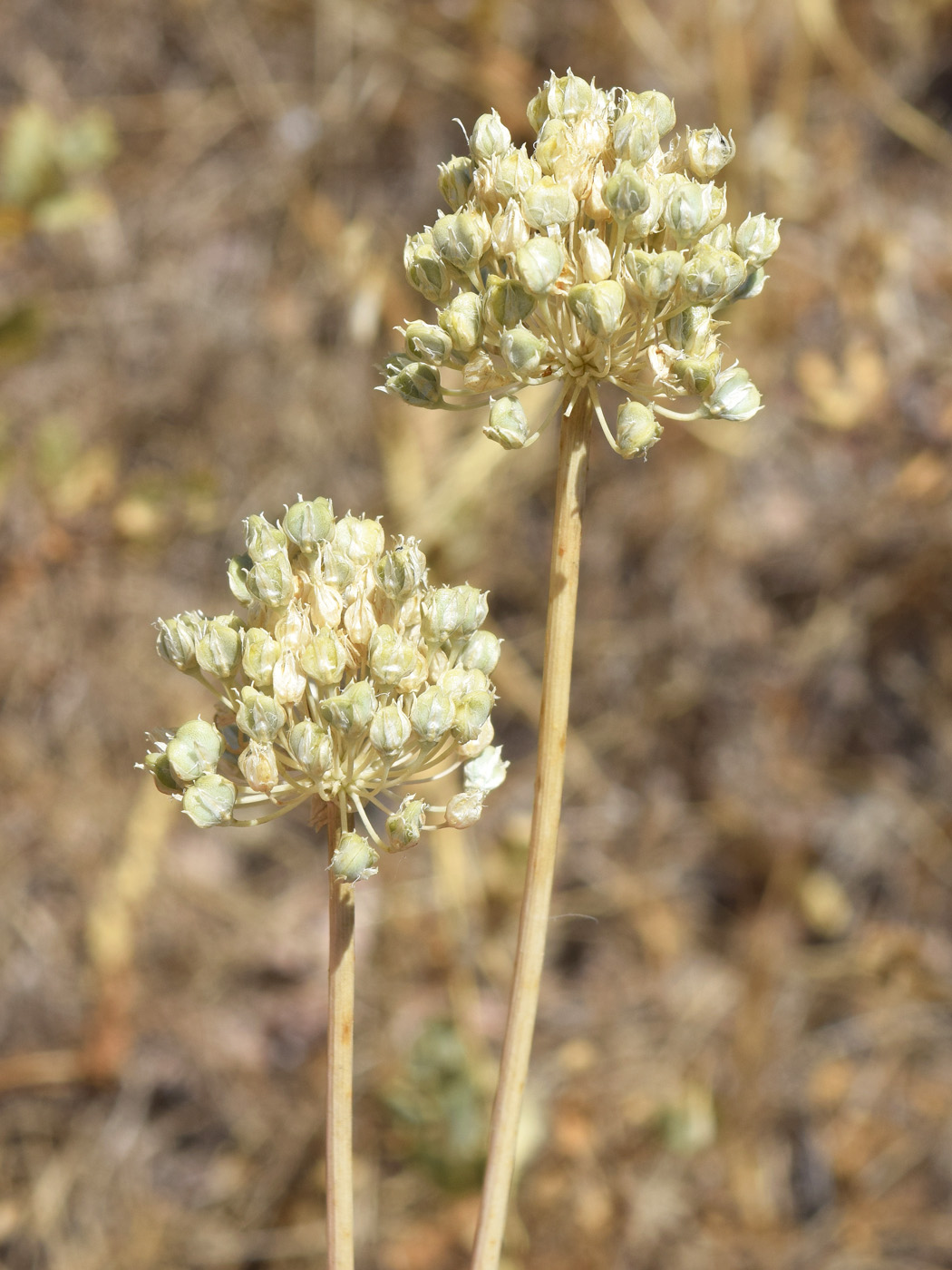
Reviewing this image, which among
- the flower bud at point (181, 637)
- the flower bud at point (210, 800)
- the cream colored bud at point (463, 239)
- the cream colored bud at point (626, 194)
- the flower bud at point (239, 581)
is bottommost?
the flower bud at point (210, 800)

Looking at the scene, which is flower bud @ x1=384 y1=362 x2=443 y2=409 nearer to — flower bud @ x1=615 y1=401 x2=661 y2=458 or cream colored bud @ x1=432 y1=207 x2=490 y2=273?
cream colored bud @ x1=432 y1=207 x2=490 y2=273

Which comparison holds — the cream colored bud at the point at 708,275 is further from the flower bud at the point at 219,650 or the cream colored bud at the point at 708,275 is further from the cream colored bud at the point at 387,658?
the flower bud at the point at 219,650

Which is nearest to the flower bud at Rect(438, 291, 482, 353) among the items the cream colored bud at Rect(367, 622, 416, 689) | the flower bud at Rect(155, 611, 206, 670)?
the cream colored bud at Rect(367, 622, 416, 689)

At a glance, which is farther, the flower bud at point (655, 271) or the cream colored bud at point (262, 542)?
the cream colored bud at point (262, 542)

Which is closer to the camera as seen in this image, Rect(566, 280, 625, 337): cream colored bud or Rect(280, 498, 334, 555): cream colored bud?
Rect(566, 280, 625, 337): cream colored bud

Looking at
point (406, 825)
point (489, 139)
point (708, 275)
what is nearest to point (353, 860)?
point (406, 825)

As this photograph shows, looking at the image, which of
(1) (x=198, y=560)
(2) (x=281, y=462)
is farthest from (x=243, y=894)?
(2) (x=281, y=462)

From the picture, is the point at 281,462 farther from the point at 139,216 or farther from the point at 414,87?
the point at 414,87

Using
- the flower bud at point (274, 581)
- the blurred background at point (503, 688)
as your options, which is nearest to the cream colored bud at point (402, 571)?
the flower bud at point (274, 581)
